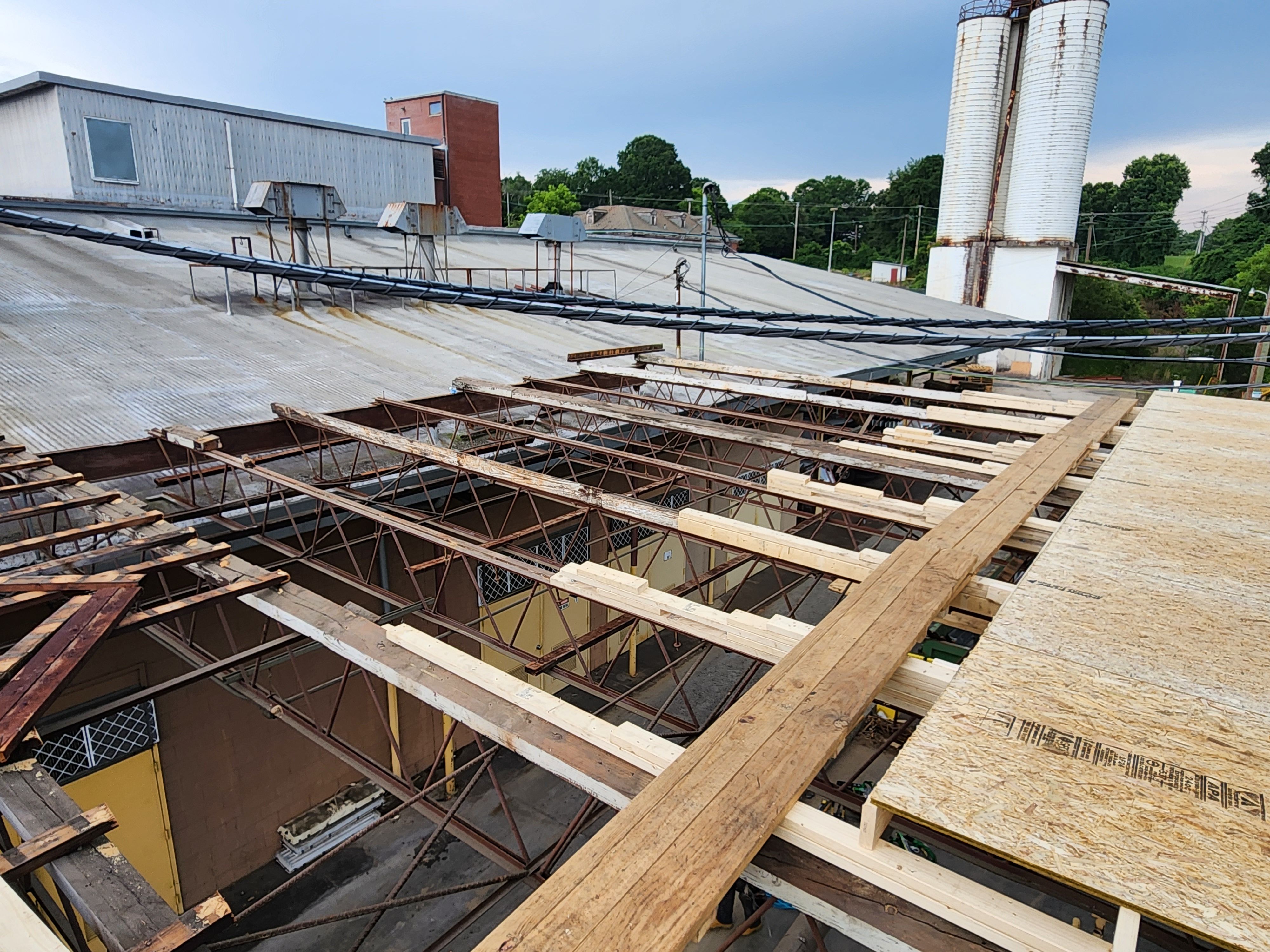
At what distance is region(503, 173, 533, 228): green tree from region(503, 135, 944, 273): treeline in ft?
0.66

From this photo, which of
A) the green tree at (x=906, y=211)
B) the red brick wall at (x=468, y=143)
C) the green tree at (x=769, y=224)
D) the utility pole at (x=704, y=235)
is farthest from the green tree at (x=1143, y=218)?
the utility pole at (x=704, y=235)

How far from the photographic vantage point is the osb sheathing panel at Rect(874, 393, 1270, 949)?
2.23 metres

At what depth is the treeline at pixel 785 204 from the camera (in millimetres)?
80938

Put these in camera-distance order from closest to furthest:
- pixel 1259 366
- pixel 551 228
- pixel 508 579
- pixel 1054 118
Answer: pixel 508 579
pixel 551 228
pixel 1259 366
pixel 1054 118

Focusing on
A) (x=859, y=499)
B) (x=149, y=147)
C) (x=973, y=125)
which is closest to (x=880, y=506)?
(x=859, y=499)

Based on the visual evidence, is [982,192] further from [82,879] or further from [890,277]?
[82,879]

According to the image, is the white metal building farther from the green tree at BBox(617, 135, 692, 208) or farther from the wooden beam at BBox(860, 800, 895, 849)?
the green tree at BBox(617, 135, 692, 208)

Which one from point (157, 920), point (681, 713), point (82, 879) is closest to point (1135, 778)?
point (157, 920)

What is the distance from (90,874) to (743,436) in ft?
25.3

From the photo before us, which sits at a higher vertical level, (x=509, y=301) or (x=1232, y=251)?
(x=1232, y=251)

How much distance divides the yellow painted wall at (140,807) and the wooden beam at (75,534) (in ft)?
10.8

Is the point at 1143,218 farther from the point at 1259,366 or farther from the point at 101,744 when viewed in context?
the point at 101,744

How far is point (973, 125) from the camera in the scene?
1558 inches

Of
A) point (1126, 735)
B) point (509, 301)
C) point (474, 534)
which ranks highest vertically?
point (509, 301)
